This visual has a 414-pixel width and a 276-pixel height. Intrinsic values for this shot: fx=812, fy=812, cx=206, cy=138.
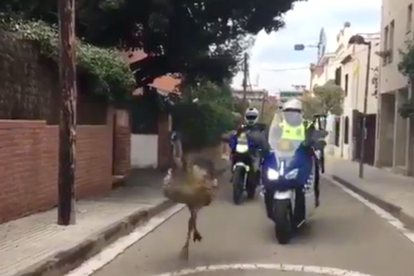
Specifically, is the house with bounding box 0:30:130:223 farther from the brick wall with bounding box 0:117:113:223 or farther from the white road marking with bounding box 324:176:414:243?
the white road marking with bounding box 324:176:414:243

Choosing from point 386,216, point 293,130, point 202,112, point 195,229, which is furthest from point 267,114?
point 195,229

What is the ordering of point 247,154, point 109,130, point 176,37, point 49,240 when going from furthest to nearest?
point 176,37, point 109,130, point 247,154, point 49,240

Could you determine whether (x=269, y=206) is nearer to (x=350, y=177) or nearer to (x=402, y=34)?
(x=350, y=177)

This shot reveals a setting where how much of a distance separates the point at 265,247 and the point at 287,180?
0.91m

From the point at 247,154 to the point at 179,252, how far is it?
636 centimetres

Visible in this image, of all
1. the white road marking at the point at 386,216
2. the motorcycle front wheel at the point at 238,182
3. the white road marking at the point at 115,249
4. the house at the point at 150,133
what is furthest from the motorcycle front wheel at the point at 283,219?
the house at the point at 150,133

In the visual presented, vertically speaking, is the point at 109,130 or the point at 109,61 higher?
the point at 109,61

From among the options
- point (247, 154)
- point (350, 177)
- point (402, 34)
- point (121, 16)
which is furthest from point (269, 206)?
point (402, 34)

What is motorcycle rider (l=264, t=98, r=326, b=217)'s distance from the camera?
1080cm

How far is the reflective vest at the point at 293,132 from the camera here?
35.8 ft

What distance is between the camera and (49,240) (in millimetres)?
9859

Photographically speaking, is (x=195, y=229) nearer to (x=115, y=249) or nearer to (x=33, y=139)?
(x=115, y=249)

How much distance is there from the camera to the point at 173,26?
2069 centimetres

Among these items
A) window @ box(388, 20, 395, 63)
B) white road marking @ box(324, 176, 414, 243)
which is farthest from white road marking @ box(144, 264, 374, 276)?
window @ box(388, 20, 395, 63)
